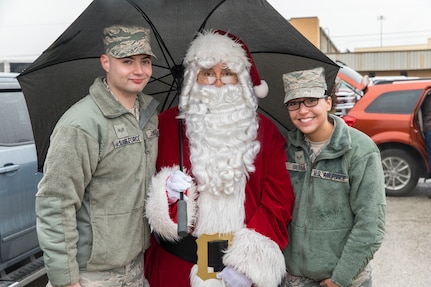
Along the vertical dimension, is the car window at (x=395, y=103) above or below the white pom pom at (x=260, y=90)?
below

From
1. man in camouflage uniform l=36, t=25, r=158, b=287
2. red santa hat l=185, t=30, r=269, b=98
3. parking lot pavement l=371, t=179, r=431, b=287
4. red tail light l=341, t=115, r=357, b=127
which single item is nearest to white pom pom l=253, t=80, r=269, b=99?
red santa hat l=185, t=30, r=269, b=98

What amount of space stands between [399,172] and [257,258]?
6153mm

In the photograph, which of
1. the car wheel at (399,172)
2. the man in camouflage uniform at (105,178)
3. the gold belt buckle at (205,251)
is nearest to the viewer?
the man in camouflage uniform at (105,178)

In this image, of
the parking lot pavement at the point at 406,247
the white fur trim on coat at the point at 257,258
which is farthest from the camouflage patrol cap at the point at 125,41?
the parking lot pavement at the point at 406,247

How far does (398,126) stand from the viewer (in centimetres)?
780

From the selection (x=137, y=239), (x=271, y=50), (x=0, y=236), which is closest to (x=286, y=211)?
(x=137, y=239)

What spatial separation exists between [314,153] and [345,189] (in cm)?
27

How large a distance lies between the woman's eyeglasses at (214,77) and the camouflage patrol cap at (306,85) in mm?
324

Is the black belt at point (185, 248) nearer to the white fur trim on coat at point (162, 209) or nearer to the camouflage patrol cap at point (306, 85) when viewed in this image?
the white fur trim on coat at point (162, 209)

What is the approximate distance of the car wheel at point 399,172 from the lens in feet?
25.7

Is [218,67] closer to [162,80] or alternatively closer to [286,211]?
[162,80]

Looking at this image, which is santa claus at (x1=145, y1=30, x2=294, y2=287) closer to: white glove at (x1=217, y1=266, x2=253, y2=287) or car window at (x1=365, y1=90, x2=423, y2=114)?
white glove at (x1=217, y1=266, x2=253, y2=287)

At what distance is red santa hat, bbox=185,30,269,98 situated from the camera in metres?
2.71

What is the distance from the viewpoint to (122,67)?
2508mm
